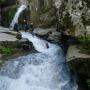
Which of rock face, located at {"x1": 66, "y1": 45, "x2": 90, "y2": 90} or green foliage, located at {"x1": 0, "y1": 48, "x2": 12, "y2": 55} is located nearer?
rock face, located at {"x1": 66, "y1": 45, "x2": 90, "y2": 90}

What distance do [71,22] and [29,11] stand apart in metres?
8.90

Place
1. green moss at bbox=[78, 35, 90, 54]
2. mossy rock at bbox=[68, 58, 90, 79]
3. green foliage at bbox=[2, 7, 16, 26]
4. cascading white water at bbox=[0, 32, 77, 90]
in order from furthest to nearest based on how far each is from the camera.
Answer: green foliage at bbox=[2, 7, 16, 26]
green moss at bbox=[78, 35, 90, 54]
cascading white water at bbox=[0, 32, 77, 90]
mossy rock at bbox=[68, 58, 90, 79]

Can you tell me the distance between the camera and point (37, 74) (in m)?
13.8

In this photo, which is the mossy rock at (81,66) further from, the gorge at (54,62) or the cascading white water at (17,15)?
the cascading white water at (17,15)

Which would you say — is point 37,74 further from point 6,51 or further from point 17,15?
point 17,15

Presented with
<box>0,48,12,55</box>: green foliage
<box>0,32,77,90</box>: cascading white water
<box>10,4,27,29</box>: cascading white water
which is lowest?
<box>0,32,77,90</box>: cascading white water

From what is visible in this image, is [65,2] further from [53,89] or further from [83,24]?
[53,89]

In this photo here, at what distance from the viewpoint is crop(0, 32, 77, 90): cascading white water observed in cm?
1323

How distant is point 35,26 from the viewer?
22.0 metres

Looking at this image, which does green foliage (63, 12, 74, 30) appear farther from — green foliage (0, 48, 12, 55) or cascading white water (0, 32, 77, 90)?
green foliage (0, 48, 12, 55)

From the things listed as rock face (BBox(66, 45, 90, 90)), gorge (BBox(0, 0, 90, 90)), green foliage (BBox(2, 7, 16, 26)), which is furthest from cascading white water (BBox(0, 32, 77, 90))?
green foliage (BBox(2, 7, 16, 26))

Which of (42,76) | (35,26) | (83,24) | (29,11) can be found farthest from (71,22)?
(29,11)

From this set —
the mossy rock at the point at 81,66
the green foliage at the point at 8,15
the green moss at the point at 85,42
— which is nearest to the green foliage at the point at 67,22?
the green moss at the point at 85,42

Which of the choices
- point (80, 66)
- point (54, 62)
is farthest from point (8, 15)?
→ point (80, 66)
